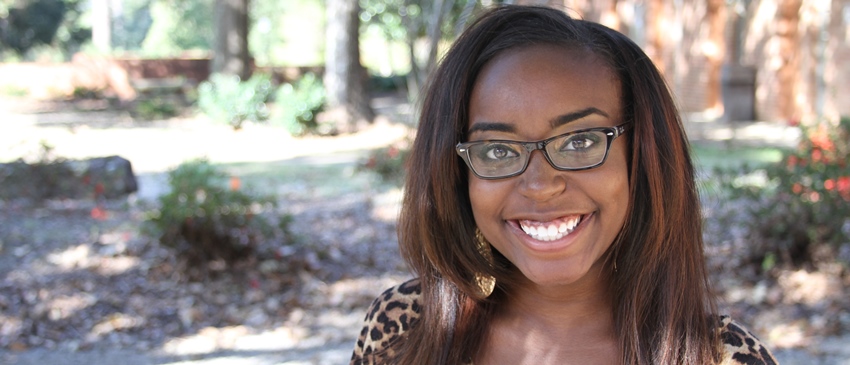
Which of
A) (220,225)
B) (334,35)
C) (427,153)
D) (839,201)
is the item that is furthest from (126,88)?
(427,153)

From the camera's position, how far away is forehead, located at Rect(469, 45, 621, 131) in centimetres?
166

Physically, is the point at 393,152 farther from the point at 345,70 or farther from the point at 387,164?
the point at 345,70

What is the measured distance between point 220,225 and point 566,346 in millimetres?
5209

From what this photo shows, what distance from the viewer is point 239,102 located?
63.5 feet

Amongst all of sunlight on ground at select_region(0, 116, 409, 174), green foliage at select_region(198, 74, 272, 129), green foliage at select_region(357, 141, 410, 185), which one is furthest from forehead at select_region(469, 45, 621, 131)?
green foliage at select_region(198, 74, 272, 129)

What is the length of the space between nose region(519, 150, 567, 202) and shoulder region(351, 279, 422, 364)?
45 centimetres

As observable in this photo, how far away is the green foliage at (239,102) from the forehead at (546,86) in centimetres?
1803

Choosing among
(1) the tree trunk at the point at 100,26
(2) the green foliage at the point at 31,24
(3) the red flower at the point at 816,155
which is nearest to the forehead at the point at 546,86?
(3) the red flower at the point at 816,155

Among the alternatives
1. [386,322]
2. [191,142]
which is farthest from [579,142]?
[191,142]

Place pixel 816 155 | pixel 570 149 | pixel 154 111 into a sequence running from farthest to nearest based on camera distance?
pixel 154 111 → pixel 816 155 → pixel 570 149

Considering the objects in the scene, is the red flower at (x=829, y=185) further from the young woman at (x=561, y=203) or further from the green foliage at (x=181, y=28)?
the green foliage at (x=181, y=28)

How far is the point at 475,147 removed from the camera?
5.54ft

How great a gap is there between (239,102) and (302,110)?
2693 mm

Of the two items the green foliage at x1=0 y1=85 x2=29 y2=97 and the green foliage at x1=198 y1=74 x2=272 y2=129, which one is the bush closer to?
the green foliage at x1=198 y1=74 x2=272 y2=129
